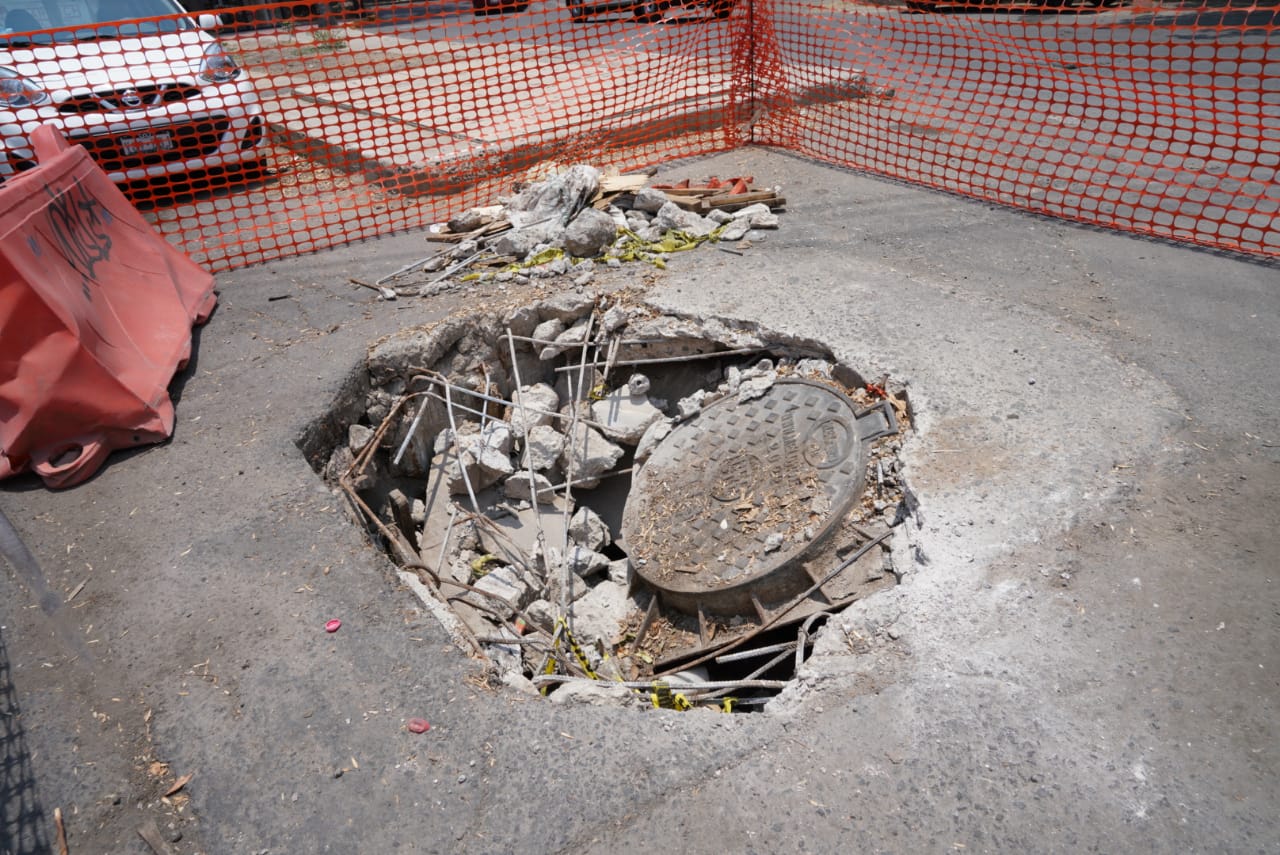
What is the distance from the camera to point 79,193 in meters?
4.32

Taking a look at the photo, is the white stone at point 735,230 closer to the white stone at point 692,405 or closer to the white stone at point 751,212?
the white stone at point 751,212

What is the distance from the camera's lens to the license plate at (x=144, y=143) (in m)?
6.23

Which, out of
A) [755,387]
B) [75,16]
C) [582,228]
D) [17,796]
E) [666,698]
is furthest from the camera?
[75,16]

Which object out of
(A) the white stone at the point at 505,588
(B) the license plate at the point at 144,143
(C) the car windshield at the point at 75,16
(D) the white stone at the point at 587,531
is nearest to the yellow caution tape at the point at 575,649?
(A) the white stone at the point at 505,588

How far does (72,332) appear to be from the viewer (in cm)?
355

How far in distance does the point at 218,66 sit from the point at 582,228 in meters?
3.92

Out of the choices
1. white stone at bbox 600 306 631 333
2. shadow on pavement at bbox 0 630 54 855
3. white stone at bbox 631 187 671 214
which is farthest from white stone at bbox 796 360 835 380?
shadow on pavement at bbox 0 630 54 855

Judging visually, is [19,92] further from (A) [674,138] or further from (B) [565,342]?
(A) [674,138]

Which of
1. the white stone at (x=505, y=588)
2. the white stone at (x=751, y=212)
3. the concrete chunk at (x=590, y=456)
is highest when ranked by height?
the white stone at (x=751, y=212)

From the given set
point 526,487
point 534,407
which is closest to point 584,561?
point 526,487

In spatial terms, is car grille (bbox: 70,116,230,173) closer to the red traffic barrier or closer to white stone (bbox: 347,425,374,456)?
the red traffic barrier

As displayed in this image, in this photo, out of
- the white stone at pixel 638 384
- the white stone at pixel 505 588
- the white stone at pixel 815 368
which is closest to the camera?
the white stone at pixel 505 588

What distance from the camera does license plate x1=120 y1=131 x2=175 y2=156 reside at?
623 cm

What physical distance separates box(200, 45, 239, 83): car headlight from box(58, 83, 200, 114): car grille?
21 centimetres
